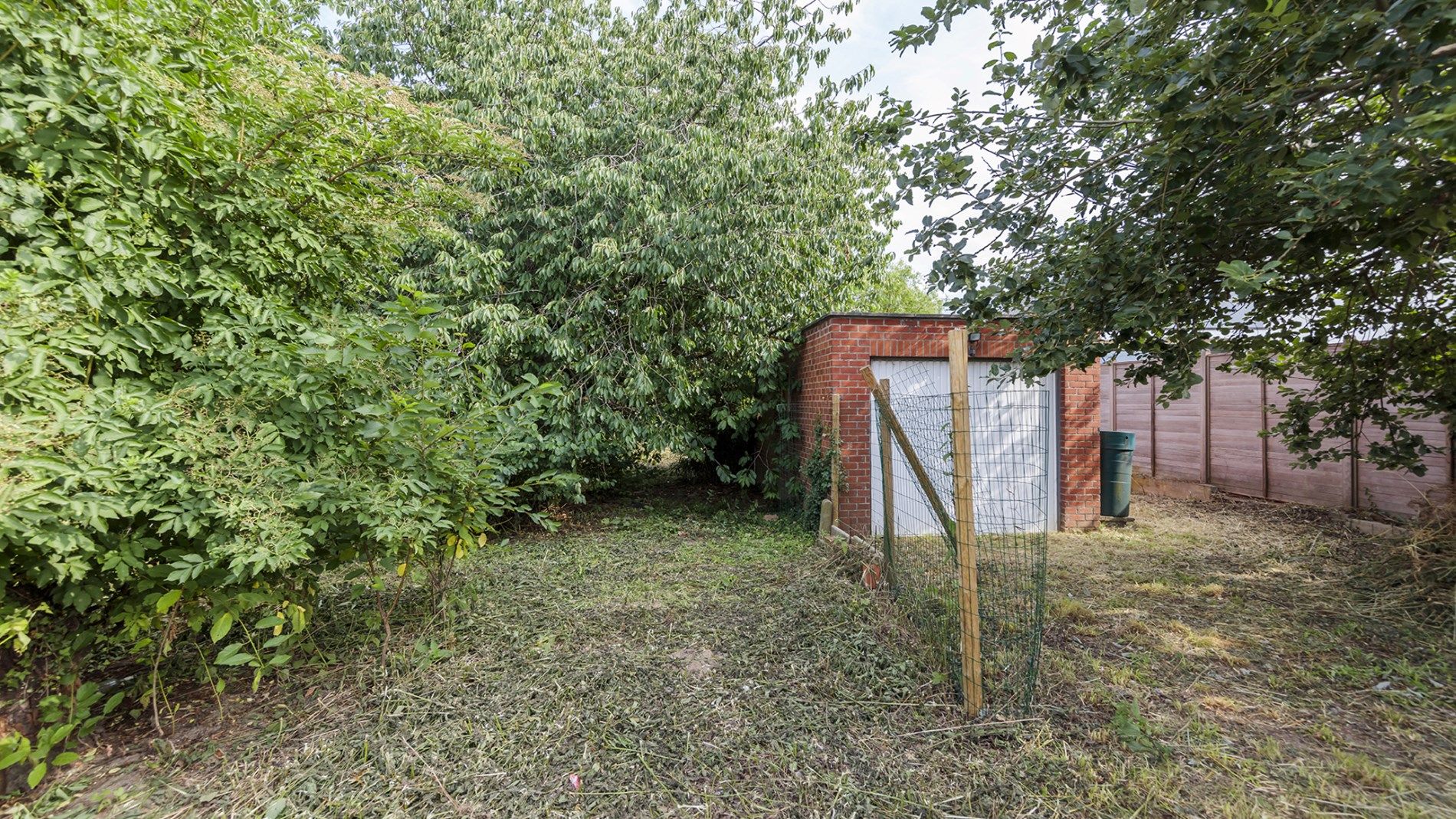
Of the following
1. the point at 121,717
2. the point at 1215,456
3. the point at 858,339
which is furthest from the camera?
the point at 1215,456

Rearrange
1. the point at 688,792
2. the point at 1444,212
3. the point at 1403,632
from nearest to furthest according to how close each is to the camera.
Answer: the point at 688,792 → the point at 1444,212 → the point at 1403,632

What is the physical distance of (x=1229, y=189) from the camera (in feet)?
10.6

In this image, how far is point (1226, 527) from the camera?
6656 millimetres

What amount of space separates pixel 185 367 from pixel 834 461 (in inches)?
199

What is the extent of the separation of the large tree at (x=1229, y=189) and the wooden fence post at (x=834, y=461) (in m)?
2.22

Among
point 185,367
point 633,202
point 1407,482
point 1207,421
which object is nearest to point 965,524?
point 185,367

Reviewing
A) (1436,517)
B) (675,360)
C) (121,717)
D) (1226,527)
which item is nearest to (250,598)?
(121,717)

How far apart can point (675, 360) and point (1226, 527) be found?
256 inches

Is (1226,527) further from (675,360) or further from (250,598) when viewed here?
(250,598)

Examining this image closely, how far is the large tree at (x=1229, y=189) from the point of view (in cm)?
244

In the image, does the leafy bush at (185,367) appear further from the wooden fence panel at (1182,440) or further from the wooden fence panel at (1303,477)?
the wooden fence panel at (1182,440)

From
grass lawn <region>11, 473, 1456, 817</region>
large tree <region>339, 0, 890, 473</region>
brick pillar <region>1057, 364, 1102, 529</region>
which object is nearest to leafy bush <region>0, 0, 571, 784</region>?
grass lawn <region>11, 473, 1456, 817</region>

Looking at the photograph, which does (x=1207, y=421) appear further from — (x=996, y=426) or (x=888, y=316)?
(x=888, y=316)

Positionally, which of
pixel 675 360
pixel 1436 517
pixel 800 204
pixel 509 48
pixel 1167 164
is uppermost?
pixel 509 48
